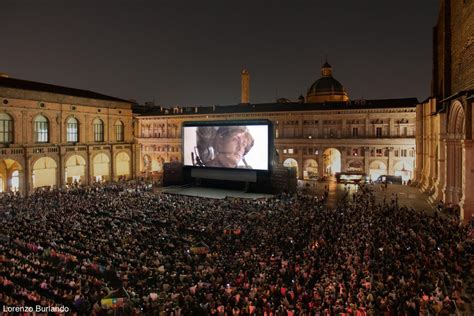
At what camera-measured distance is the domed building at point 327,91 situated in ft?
233

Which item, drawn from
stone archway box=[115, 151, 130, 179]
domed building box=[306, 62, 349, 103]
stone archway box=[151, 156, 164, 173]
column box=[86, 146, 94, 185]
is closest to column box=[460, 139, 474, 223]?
column box=[86, 146, 94, 185]

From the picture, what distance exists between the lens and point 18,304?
12570mm

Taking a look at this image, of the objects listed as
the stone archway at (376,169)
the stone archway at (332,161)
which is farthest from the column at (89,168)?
the stone archway at (376,169)

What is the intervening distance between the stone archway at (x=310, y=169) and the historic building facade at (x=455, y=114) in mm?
20530

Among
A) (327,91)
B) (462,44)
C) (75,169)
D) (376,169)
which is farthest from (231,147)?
(327,91)

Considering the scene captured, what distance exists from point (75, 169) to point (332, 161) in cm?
3832

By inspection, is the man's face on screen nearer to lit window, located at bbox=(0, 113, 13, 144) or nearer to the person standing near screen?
the person standing near screen

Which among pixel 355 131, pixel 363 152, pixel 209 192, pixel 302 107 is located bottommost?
pixel 209 192

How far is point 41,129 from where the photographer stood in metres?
44.4

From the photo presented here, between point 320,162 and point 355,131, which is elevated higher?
point 355,131

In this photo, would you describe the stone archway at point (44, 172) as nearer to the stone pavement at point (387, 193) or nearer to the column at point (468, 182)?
the stone pavement at point (387, 193)

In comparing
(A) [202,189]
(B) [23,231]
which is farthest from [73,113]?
(B) [23,231]

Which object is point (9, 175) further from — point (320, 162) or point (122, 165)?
point (320, 162)

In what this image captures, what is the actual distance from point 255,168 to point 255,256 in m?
25.6
